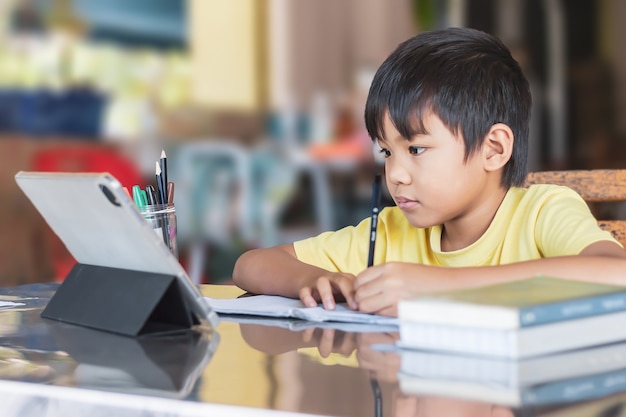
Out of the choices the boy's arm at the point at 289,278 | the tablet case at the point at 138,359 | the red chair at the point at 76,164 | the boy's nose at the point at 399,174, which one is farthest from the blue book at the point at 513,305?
the red chair at the point at 76,164

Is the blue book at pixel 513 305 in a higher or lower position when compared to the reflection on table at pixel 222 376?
higher

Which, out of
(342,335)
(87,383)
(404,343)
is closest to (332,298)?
(342,335)

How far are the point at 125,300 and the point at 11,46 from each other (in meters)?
2.37

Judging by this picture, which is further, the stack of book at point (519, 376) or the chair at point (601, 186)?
the chair at point (601, 186)

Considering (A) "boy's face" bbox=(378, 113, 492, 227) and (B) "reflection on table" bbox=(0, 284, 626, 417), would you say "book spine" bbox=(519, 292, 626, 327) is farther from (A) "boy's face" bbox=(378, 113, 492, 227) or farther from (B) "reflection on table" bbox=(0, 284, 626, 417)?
(A) "boy's face" bbox=(378, 113, 492, 227)

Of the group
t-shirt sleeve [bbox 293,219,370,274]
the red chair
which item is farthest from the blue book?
the red chair

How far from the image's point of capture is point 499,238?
1.14m

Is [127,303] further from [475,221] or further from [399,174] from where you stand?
[475,221]

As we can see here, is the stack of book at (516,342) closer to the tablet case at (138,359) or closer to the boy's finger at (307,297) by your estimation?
the tablet case at (138,359)

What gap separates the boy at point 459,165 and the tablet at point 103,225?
0.85 feet

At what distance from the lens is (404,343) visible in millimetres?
667

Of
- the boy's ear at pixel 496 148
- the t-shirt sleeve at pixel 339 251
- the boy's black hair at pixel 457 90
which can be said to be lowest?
the t-shirt sleeve at pixel 339 251

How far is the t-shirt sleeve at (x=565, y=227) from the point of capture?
3.21 feet

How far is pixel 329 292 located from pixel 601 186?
52cm
